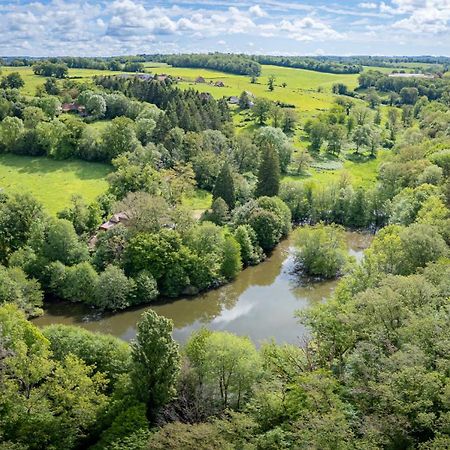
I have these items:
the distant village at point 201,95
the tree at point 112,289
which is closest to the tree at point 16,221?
the tree at point 112,289

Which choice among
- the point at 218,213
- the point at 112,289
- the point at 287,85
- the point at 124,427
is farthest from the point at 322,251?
the point at 287,85

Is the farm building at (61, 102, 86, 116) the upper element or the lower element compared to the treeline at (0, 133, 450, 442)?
upper

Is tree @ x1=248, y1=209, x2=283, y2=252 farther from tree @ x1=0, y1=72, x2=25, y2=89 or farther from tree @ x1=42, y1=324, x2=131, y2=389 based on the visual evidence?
tree @ x1=0, y1=72, x2=25, y2=89

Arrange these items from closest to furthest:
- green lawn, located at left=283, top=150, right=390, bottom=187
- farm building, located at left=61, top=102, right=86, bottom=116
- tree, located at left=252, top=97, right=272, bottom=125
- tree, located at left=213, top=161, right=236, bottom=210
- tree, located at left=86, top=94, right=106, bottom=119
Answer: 1. tree, located at left=213, top=161, right=236, bottom=210
2. green lawn, located at left=283, top=150, right=390, bottom=187
3. tree, located at left=86, top=94, right=106, bottom=119
4. farm building, located at left=61, top=102, right=86, bottom=116
5. tree, located at left=252, top=97, right=272, bottom=125

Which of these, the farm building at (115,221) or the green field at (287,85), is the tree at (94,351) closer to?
the farm building at (115,221)

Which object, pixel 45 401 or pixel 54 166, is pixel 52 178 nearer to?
pixel 54 166

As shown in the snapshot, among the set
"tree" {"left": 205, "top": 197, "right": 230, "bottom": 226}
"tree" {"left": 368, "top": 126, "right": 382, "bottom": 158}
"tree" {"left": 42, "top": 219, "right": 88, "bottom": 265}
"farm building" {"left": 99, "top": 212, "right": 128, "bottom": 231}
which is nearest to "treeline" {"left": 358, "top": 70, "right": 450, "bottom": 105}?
"tree" {"left": 368, "top": 126, "right": 382, "bottom": 158}
